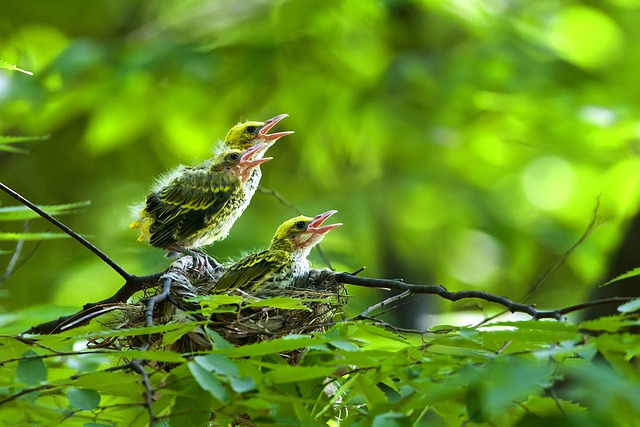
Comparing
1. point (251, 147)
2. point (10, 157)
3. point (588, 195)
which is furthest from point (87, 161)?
point (588, 195)

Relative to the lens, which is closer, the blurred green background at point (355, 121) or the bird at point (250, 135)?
the bird at point (250, 135)

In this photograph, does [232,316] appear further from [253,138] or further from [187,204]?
[253,138]

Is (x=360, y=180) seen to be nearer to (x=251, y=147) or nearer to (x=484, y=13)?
(x=484, y=13)

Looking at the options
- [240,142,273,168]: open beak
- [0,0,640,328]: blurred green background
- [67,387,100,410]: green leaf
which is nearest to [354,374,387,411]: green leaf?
[67,387,100,410]: green leaf

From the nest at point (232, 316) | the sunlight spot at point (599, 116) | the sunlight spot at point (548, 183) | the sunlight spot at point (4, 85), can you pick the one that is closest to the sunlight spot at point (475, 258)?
the sunlight spot at point (548, 183)

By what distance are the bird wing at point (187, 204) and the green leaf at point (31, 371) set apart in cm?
192

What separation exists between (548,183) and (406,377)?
6.93 metres

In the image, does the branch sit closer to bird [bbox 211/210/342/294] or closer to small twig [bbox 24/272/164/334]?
bird [bbox 211/210/342/294]

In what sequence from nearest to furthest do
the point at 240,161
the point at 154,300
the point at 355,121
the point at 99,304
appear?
the point at 154,300
the point at 99,304
the point at 240,161
the point at 355,121

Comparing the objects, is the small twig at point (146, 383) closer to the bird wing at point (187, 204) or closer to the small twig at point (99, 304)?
the small twig at point (99, 304)

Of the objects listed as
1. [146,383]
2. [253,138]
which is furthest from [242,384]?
[253,138]

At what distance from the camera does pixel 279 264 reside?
4090 millimetres

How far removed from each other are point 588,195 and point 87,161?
178 inches

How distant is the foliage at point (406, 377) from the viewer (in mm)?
1694
